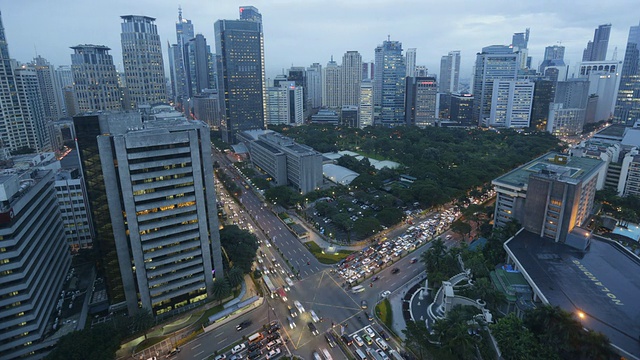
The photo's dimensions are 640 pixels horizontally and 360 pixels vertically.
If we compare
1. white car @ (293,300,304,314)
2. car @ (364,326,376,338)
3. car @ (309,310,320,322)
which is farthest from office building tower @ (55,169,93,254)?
car @ (364,326,376,338)

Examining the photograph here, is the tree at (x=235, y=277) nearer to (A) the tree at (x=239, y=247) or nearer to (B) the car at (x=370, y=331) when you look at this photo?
(A) the tree at (x=239, y=247)

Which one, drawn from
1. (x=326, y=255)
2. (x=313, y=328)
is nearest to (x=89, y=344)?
(x=313, y=328)

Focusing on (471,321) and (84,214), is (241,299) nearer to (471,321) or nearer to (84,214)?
(471,321)

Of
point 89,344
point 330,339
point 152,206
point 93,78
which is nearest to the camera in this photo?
point 89,344

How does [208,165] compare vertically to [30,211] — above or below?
A: above

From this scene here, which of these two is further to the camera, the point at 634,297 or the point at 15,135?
the point at 15,135

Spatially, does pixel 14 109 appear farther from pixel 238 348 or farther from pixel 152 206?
pixel 238 348

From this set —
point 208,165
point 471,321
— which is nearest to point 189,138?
point 208,165
